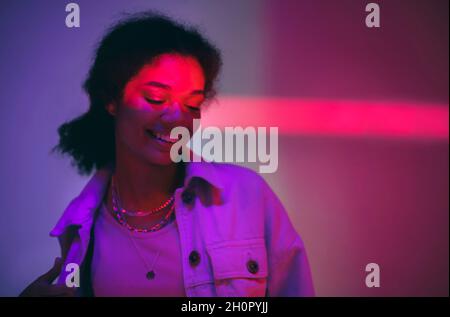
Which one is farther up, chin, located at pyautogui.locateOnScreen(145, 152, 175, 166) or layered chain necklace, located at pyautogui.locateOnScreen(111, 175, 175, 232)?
chin, located at pyautogui.locateOnScreen(145, 152, 175, 166)

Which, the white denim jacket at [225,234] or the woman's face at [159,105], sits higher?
the woman's face at [159,105]

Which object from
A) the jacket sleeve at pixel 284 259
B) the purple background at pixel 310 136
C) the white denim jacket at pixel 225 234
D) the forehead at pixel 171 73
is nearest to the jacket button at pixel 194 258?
the white denim jacket at pixel 225 234

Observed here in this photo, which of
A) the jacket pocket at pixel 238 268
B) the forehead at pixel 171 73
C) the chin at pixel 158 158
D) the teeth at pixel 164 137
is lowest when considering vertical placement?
the jacket pocket at pixel 238 268

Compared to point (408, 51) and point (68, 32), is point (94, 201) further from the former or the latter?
point (408, 51)

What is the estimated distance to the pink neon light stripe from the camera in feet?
4.84

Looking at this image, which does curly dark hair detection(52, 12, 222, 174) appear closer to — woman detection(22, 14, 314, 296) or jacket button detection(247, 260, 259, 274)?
woman detection(22, 14, 314, 296)

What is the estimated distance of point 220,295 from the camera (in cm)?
136

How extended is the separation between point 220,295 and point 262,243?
213 millimetres

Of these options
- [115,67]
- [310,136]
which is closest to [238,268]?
[310,136]

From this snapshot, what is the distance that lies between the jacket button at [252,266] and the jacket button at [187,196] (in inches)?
10.8

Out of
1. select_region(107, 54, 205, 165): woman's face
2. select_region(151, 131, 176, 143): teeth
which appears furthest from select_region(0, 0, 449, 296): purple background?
select_region(151, 131, 176, 143): teeth

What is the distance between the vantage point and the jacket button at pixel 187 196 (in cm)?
140

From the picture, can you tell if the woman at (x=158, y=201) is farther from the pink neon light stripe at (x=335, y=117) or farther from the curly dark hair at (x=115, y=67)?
the pink neon light stripe at (x=335, y=117)

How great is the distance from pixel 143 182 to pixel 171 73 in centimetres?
37
